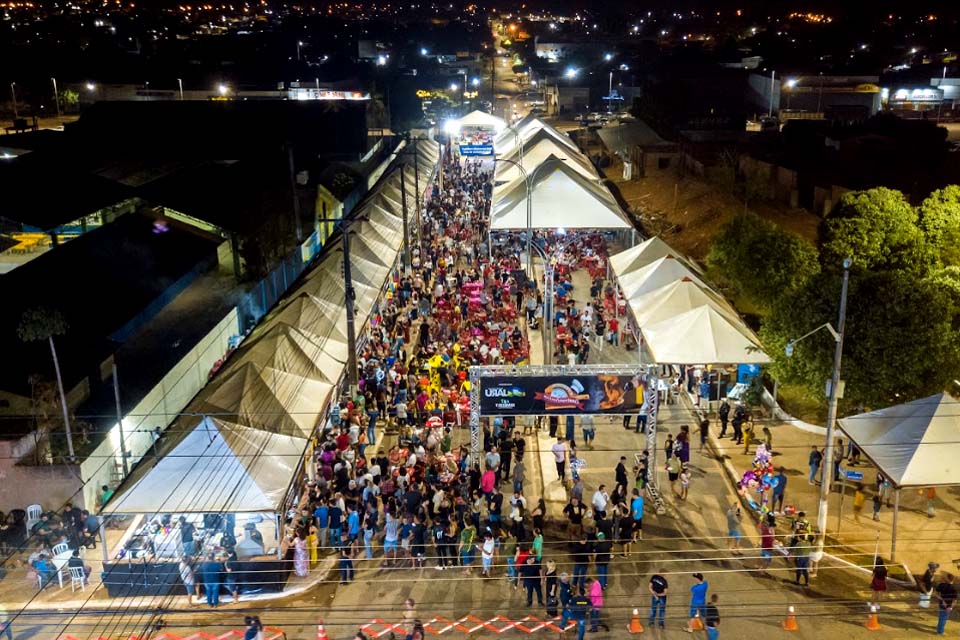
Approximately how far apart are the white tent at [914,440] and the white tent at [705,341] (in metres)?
4.18

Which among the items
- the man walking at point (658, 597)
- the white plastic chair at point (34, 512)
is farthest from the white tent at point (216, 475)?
the man walking at point (658, 597)

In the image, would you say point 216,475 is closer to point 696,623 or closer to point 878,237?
point 696,623

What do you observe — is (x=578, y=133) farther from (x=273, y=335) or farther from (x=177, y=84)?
(x=273, y=335)

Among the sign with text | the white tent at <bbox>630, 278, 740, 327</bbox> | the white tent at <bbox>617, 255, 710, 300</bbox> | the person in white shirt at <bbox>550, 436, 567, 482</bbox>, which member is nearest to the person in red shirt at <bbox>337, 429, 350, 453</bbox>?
the person in white shirt at <bbox>550, 436, 567, 482</bbox>

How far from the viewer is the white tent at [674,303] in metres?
22.4

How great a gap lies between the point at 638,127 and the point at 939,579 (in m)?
50.8

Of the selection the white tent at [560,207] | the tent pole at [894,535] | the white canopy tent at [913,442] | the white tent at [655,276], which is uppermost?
the white tent at [560,207]

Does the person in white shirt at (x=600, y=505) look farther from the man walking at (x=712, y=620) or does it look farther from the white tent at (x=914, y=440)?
the white tent at (x=914, y=440)

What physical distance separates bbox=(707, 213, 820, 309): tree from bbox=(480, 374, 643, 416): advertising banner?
30.8ft

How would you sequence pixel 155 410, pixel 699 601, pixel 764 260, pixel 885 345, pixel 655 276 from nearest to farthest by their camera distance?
1. pixel 699 601
2. pixel 885 345
3. pixel 155 410
4. pixel 655 276
5. pixel 764 260

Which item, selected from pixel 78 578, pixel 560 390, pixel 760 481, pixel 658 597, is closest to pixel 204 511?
pixel 78 578

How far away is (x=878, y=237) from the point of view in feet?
82.4

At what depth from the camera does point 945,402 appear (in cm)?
1589

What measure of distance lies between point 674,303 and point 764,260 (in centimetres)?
478
